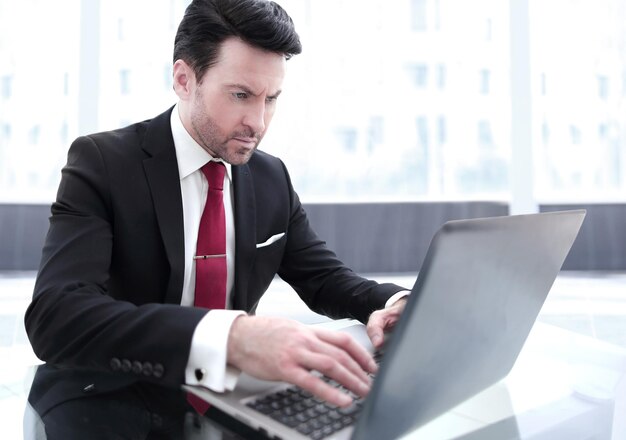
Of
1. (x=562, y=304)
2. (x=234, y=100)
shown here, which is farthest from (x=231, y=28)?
(x=562, y=304)

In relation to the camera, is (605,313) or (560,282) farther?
(560,282)

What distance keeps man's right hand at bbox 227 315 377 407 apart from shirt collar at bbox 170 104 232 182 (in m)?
0.62

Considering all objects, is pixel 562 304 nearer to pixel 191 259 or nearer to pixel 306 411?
pixel 191 259

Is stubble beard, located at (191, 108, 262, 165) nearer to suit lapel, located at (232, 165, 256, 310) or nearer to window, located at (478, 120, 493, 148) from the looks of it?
suit lapel, located at (232, 165, 256, 310)

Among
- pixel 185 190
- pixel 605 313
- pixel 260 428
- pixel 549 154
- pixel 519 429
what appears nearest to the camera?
pixel 260 428

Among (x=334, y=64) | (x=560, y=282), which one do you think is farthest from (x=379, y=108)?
(x=560, y=282)

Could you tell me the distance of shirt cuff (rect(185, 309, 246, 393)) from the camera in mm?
693

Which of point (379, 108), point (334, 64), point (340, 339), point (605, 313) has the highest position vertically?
point (334, 64)

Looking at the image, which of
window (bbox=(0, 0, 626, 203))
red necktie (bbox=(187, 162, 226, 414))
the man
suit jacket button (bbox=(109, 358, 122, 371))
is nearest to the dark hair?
the man

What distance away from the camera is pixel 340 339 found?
0.67m

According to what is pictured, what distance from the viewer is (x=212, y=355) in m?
0.70

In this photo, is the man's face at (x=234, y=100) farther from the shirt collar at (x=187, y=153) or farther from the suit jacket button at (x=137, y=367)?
the suit jacket button at (x=137, y=367)

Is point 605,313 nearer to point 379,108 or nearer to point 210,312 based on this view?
point 379,108

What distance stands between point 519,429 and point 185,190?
32.9 inches
